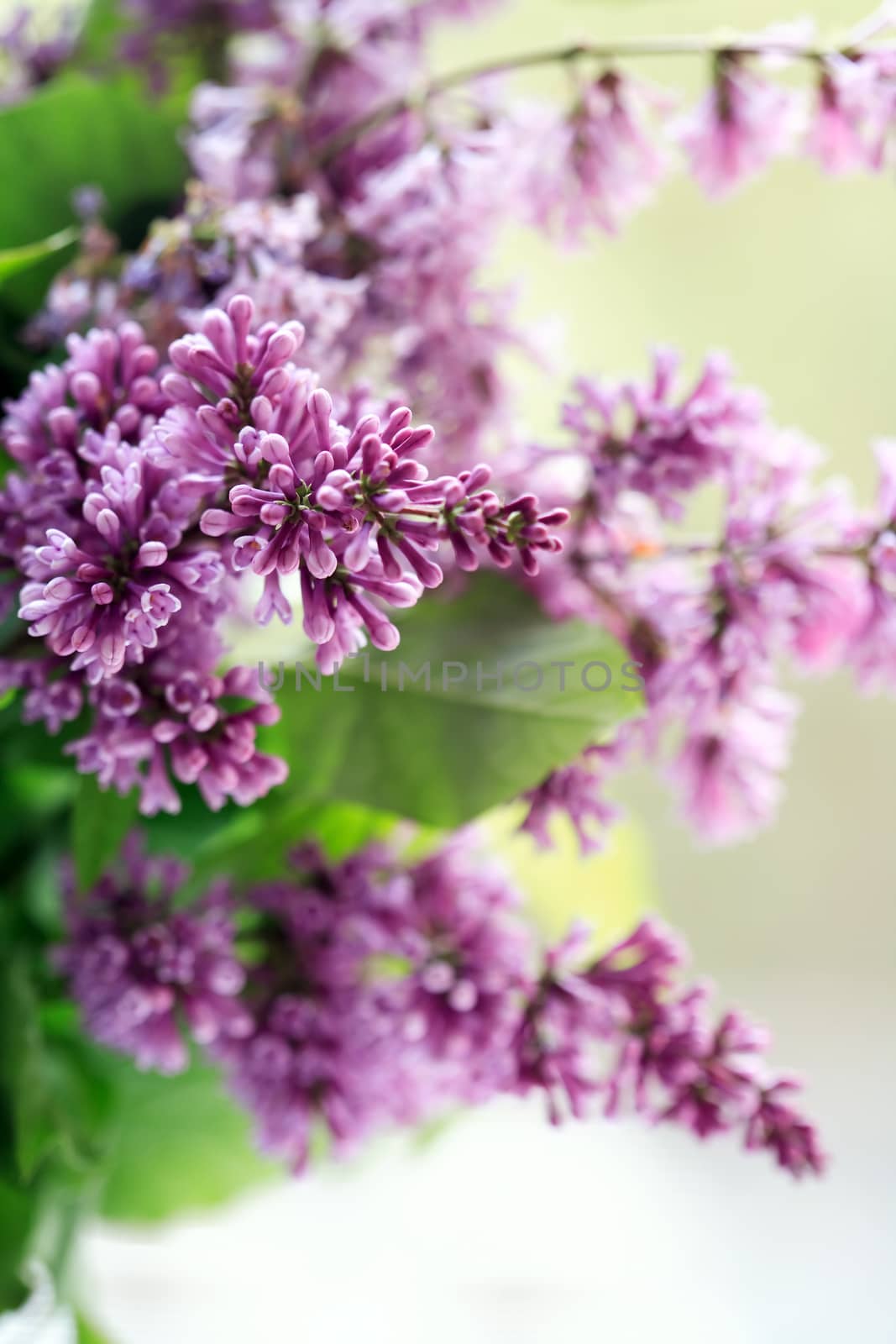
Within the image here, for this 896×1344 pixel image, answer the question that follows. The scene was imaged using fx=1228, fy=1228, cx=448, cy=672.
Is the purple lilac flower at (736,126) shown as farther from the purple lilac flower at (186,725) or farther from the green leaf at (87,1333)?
the green leaf at (87,1333)

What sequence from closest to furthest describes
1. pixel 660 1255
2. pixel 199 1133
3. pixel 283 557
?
pixel 283 557, pixel 199 1133, pixel 660 1255

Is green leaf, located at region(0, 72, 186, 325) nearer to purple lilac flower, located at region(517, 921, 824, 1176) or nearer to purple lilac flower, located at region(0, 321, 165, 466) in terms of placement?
purple lilac flower, located at region(0, 321, 165, 466)

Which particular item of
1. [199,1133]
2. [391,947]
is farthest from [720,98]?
[199,1133]

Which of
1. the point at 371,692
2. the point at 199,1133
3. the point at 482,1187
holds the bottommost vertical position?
the point at 482,1187

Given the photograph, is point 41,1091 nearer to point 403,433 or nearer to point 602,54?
point 403,433

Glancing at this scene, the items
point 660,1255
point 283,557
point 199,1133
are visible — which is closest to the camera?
point 283,557

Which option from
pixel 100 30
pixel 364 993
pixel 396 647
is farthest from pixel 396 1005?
pixel 100 30

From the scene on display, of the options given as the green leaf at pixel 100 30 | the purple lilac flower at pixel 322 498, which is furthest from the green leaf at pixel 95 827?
the green leaf at pixel 100 30

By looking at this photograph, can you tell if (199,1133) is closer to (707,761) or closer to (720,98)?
(707,761)
